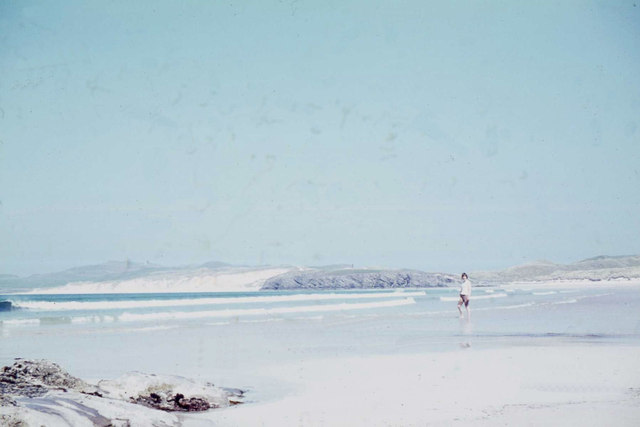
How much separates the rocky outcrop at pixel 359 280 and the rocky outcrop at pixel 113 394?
120 meters

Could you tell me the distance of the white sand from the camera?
6680mm

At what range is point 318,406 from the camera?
A: 24.6ft

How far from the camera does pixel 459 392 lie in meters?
8.13

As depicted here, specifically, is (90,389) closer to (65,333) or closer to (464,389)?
(464,389)

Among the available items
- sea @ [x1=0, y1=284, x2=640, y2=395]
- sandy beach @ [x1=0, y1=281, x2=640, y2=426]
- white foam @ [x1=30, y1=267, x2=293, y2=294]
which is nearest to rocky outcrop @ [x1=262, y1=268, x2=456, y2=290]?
white foam @ [x1=30, y1=267, x2=293, y2=294]

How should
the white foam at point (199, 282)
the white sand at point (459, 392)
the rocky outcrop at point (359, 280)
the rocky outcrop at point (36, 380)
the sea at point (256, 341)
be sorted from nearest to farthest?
1. the white sand at point (459, 392)
2. the rocky outcrop at point (36, 380)
3. the sea at point (256, 341)
4. the rocky outcrop at point (359, 280)
5. the white foam at point (199, 282)

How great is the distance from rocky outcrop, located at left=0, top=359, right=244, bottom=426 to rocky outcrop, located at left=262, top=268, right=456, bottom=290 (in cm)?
11963

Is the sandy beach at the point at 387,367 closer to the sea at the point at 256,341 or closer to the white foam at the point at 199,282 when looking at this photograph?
the sea at the point at 256,341

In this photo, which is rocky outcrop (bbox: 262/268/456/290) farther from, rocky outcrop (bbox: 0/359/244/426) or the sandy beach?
rocky outcrop (bbox: 0/359/244/426)

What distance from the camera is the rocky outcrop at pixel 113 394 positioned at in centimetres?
607

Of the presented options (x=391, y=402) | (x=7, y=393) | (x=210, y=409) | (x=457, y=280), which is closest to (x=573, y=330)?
(x=391, y=402)

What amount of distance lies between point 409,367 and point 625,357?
373 cm

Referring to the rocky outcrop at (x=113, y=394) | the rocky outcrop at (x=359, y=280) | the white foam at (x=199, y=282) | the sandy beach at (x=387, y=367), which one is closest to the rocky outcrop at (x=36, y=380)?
the rocky outcrop at (x=113, y=394)

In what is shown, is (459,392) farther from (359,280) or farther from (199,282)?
(199,282)
